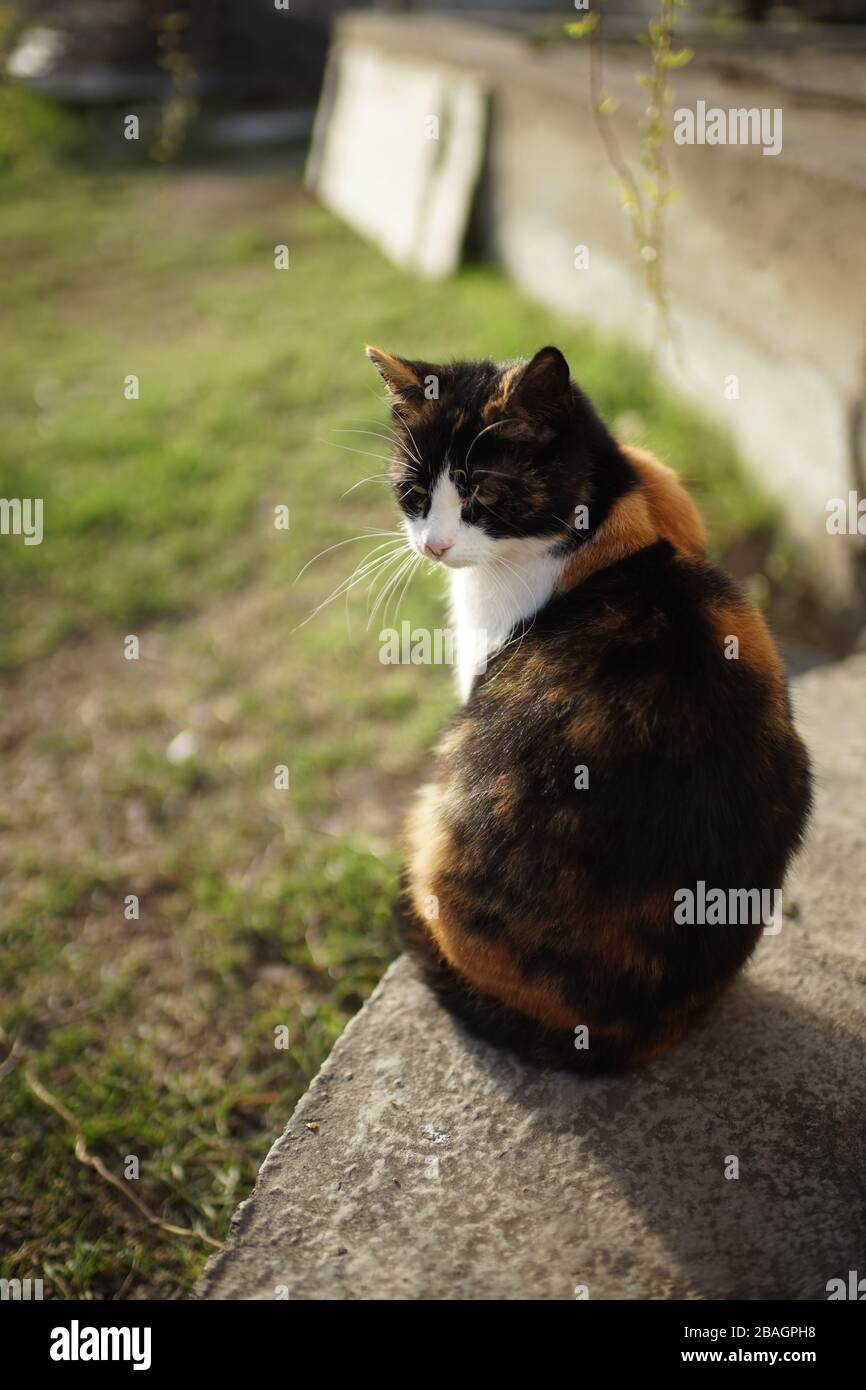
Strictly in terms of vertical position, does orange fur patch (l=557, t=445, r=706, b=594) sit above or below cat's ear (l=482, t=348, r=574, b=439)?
below

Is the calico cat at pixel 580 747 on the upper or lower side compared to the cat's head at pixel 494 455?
lower

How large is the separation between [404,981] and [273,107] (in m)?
11.0

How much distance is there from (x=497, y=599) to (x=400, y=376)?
1.55ft

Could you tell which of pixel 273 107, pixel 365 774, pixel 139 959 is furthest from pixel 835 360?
pixel 273 107

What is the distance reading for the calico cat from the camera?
5.14 feet

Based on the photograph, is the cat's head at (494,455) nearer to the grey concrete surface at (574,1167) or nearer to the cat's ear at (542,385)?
the cat's ear at (542,385)

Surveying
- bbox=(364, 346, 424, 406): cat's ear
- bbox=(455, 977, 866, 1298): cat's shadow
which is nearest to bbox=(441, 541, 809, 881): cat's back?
bbox=(455, 977, 866, 1298): cat's shadow

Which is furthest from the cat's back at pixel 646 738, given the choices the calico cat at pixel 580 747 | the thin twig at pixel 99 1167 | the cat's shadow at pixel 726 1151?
the thin twig at pixel 99 1167

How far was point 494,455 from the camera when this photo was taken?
A: 1.88m

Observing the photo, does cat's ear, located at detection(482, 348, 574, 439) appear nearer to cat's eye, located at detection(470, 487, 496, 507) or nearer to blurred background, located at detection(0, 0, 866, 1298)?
cat's eye, located at detection(470, 487, 496, 507)

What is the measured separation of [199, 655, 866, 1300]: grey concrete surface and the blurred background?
548 mm

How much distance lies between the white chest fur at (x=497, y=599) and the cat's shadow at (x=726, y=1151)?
727 millimetres

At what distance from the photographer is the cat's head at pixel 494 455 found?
6.02 ft

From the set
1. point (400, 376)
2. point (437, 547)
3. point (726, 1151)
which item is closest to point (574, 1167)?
point (726, 1151)
